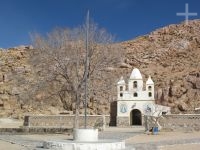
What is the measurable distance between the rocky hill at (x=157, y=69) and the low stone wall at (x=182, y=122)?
10.4m

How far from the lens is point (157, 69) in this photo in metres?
76.1

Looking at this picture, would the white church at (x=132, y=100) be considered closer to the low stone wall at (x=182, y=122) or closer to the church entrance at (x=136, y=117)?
the church entrance at (x=136, y=117)

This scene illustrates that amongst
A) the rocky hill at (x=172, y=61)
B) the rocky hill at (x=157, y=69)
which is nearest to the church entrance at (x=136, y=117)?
the rocky hill at (x=157, y=69)

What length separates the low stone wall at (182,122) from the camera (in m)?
32.3

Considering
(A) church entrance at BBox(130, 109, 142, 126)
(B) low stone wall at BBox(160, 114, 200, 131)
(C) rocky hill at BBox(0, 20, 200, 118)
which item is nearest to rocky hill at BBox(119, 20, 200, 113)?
(C) rocky hill at BBox(0, 20, 200, 118)

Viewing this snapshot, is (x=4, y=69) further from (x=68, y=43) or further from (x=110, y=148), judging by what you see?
(x=110, y=148)

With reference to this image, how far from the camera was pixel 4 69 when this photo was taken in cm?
8019

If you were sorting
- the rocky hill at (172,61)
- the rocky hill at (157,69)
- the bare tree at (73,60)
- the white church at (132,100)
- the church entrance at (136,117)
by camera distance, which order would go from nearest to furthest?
the bare tree at (73,60) → the white church at (132,100) → the church entrance at (136,117) → the rocky hill at (157,69) → the rocky hill at (172,61)

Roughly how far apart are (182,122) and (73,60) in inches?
465

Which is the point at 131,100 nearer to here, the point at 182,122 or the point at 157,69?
the point at 182,122

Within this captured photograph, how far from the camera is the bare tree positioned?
26.2m

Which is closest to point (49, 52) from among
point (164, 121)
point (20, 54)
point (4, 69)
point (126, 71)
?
point (164, 121)

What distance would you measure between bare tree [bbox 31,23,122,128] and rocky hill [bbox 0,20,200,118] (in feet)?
5.91

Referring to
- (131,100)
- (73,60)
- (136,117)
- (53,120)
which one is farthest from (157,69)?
(73,60)
